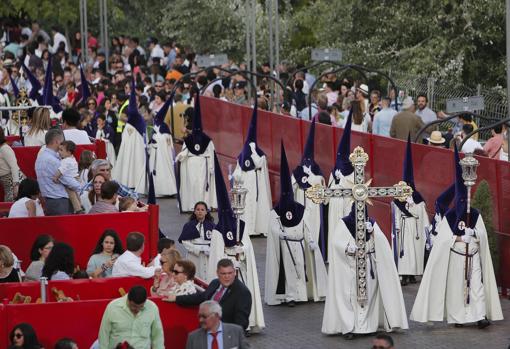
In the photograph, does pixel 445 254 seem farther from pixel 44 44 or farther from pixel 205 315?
pixel 44 44

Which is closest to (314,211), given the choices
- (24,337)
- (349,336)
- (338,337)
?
(338,337)

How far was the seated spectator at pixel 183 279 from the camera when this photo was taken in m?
16.8

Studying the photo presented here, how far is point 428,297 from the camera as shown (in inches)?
766

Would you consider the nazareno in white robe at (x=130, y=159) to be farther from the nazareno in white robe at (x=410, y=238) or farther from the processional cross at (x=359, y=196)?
the processional cross at (x=359, y=196)

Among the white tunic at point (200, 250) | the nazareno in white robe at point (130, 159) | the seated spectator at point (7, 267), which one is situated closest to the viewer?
the seated spectator at point (7, 267)

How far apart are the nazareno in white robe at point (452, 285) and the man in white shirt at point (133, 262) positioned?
361cm

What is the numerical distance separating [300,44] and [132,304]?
29052 millimetres

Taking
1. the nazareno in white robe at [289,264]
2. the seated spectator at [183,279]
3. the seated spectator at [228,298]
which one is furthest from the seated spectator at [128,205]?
the seated spectator at [228,298]

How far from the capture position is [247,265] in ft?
63.4

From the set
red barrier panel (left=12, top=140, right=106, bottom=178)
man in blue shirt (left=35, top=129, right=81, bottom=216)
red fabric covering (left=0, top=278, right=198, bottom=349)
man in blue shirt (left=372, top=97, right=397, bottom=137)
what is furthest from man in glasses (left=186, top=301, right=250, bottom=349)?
man in blue shirt (left=372, top=97, right=397, bottom=137)

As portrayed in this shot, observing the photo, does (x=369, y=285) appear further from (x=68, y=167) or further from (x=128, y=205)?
(x=68, y=167)

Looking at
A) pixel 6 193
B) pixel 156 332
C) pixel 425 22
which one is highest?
pixel 425 22

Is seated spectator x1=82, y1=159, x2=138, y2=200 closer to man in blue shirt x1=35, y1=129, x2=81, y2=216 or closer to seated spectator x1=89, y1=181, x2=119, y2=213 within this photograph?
man in blue shirt x1=35, y1=129, x2=81, y2=216

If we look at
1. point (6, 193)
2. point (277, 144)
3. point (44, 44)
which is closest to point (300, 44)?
point (44, 44)
